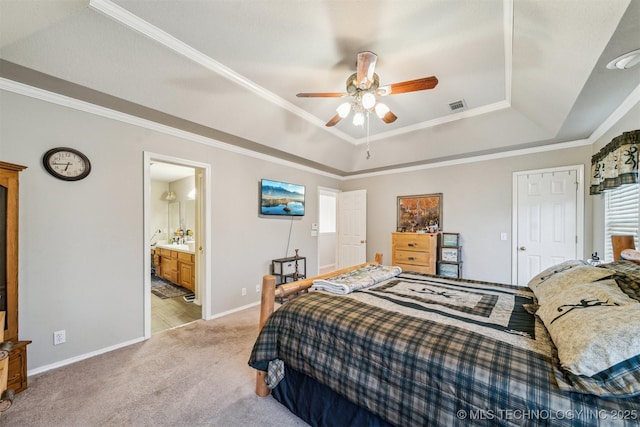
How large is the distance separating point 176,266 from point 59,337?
282 cm

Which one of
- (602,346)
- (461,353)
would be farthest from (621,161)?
(461,353)

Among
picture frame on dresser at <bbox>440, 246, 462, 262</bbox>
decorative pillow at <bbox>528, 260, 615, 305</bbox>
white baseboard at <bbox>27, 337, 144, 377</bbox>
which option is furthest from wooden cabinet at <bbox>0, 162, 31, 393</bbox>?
picture frame on dresser at <bbox>440, 246, 462, 262</bbox>

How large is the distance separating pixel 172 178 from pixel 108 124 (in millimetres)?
3948

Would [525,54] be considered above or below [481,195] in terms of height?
above

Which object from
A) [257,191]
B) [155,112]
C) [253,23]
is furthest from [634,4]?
[257,191]

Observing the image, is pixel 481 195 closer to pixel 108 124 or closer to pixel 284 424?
pixel 284 424

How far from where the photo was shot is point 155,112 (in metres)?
2.65

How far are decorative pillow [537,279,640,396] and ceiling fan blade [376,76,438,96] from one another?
5.64 ft

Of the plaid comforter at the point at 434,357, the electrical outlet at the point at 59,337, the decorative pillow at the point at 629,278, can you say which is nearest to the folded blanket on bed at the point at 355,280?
the plaid comforter at the point at 434,357

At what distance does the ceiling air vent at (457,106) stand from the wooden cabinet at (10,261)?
424cm

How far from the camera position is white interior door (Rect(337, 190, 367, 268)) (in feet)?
17.7

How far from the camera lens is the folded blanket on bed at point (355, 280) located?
6.56 feet

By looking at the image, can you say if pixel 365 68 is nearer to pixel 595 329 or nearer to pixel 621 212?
pixel 595 329

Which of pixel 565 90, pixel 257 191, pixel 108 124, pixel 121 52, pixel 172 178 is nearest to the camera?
pixel 121 52
